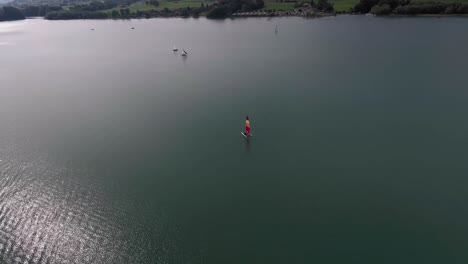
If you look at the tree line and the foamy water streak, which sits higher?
the tree line

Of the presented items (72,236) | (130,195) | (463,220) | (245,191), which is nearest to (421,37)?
(463,220)

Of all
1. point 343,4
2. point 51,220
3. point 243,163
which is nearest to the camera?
point 51,220

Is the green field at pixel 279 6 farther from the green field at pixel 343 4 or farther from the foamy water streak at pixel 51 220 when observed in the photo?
the foamy water streak at pixel 51 220

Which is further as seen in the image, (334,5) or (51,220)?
(334,5)

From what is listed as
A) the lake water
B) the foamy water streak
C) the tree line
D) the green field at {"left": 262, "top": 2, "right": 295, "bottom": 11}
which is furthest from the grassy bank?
the foamy water streak

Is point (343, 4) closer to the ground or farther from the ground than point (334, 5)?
farther from the ground

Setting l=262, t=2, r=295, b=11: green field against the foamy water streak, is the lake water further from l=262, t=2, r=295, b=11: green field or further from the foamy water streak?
l=262, t=2, r=295, b=11: green field

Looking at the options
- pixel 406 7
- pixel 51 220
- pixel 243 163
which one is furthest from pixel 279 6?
pixel 51 220

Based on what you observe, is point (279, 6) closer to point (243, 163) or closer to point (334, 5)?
point (334, 5)

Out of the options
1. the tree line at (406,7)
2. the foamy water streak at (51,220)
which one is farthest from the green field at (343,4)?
the foamy water streak at (51,220)
